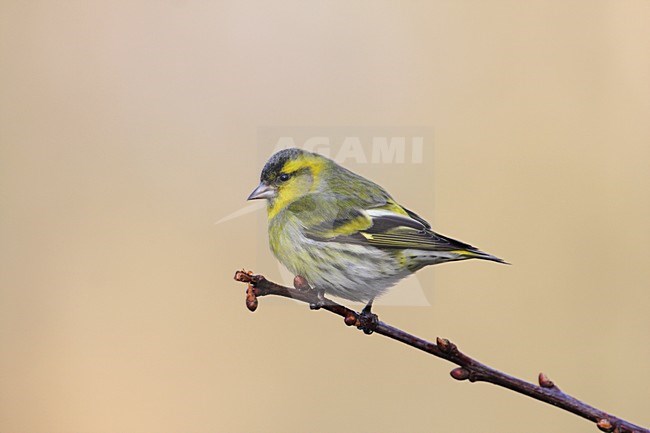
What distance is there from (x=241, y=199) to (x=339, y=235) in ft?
1.02

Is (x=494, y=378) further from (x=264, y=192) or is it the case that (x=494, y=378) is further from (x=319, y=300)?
(x=264, y=192)

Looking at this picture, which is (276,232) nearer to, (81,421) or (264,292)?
(264,292)

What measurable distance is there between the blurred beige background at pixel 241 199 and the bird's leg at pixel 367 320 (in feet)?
1.01

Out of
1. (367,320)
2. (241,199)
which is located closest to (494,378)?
(367,320)

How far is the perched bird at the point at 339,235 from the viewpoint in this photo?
643 millimetres

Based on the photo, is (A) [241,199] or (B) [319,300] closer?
(B) [319,300]

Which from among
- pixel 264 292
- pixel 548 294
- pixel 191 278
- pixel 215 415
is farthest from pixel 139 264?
pixel 548 294

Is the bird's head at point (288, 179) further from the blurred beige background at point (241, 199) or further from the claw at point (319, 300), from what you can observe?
the blurred beige background at point (241, 199)

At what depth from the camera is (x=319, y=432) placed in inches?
40.6

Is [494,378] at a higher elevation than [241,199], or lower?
lower

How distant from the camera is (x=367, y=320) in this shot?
599mm

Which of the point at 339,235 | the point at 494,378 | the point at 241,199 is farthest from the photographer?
the point at 241,199

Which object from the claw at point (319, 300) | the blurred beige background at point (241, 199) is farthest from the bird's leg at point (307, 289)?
the blurred beige background at point (241, 199)

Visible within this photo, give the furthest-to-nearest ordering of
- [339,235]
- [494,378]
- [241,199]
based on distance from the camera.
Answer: [241,199]
[339,235]
[494,378]
